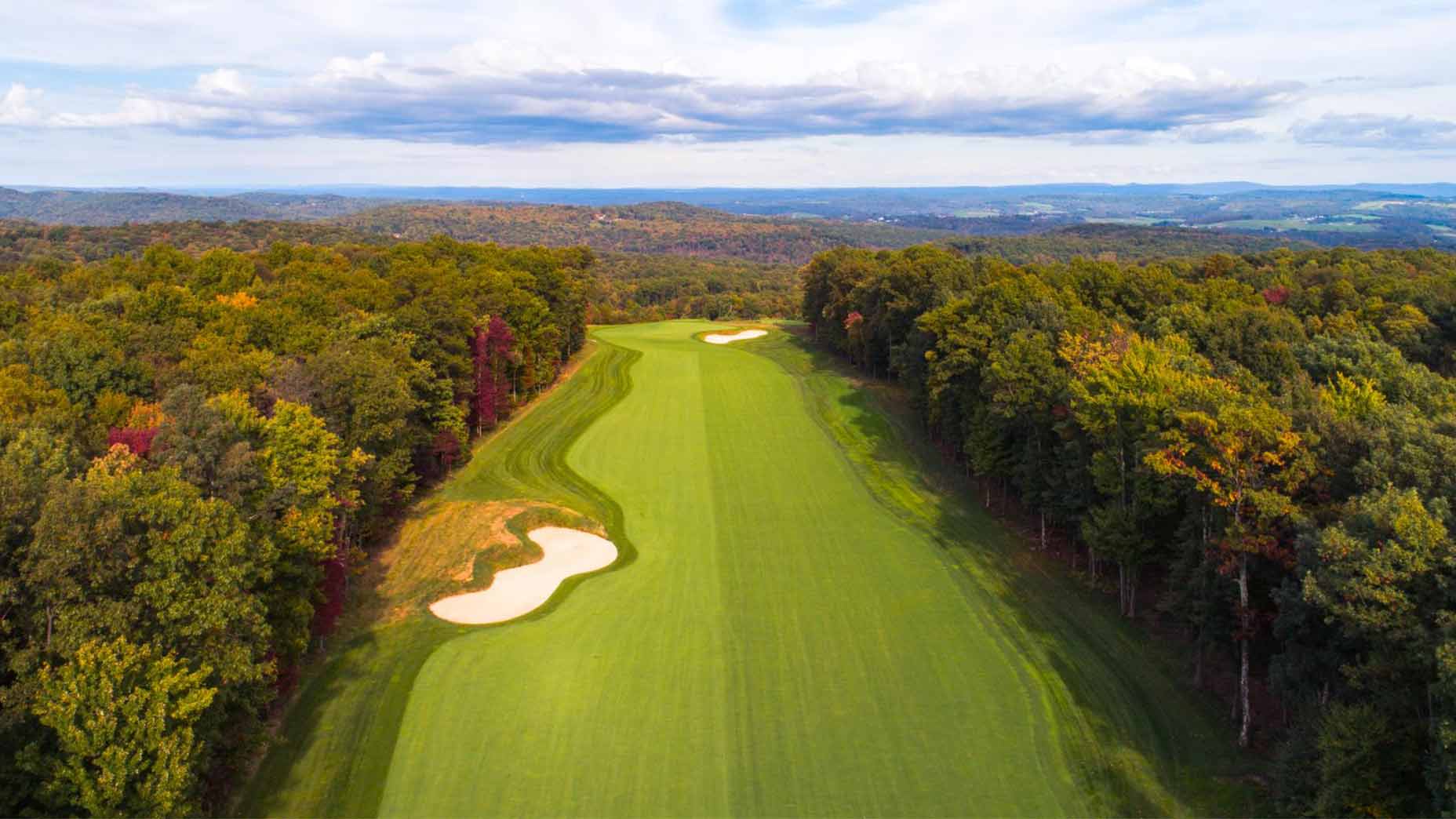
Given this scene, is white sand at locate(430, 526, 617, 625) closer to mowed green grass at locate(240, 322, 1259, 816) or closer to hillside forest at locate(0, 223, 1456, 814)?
mowed green grass at locate(240, 322, 1259, 816)

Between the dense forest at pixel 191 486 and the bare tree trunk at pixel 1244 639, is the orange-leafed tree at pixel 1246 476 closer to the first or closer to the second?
the bare tree trunk at pixel 1244 639

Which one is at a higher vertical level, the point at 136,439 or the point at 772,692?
the point at 136,439

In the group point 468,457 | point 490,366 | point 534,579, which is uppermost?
point 490,366

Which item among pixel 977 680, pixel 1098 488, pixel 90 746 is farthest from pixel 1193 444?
pixel 90 746

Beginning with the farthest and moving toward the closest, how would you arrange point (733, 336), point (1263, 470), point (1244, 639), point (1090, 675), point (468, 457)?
point (733, 336), point (468, 457), point (1090, 675), point (1263, 470), point (1244, 639)

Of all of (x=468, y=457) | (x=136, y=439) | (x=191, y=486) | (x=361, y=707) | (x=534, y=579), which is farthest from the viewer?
(x=468, y=457)

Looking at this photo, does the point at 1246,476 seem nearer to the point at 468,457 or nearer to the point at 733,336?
the point at 468,457

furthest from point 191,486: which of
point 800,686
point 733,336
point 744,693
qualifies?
point 733,336
